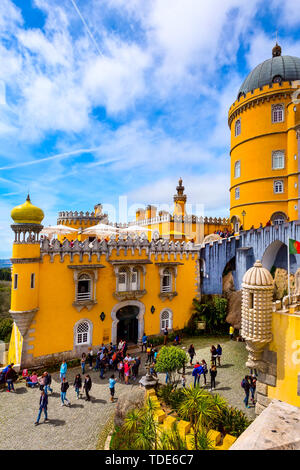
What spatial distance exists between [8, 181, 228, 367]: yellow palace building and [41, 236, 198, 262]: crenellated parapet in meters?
0.07

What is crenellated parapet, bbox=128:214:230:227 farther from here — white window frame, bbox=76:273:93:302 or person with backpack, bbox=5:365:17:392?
person with backpack, bbox=5:365:17:392

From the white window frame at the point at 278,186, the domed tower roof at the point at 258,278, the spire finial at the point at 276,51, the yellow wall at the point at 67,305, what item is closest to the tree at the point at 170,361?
the domed tower roof at the point at 258,278

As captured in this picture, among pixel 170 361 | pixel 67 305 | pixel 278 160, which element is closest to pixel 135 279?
pixel 67 305

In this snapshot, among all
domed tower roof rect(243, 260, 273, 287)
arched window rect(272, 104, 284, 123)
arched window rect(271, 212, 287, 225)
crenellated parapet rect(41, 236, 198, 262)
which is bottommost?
domed tower roof rect(243, 260, 273, 287)

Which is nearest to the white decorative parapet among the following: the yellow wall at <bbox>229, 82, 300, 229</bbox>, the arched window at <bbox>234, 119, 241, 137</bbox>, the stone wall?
the stone wall

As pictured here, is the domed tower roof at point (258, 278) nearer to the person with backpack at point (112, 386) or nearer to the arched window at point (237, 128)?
the person with backpack at point (112, 386)

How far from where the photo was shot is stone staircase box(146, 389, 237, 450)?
8.62 metres

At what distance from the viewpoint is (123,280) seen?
21016 millimetres

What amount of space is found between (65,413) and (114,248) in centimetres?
1105

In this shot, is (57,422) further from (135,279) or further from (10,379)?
(135,279)

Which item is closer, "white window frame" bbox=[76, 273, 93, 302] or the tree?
the tree

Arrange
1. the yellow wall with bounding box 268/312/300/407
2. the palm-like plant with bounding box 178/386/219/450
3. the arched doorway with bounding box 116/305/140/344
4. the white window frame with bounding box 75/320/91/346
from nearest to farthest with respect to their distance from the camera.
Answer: the palm-like plant with bounding box 178/386/219/450 → the yellow wall with bounding box 268/312/300/407 → the white window frame with bounding box 75/320/91/346 → the arched doorway with bounding box 116/305/140/344
